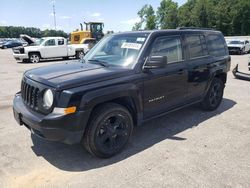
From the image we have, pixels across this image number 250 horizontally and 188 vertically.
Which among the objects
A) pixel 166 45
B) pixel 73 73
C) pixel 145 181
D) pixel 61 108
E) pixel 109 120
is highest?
pixel 166 45

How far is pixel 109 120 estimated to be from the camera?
3.80 meters

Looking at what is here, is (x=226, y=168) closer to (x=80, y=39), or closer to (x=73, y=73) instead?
(x=73, y=73)

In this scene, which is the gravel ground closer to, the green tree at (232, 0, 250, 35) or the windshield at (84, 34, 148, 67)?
the windshield at (84, 34, 148, 67)

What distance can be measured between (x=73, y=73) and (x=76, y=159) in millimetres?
1272

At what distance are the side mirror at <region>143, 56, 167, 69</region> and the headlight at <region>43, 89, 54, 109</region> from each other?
5.03 ft

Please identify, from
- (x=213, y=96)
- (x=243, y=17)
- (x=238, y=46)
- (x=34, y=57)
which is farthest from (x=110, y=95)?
(x=243, y=17)

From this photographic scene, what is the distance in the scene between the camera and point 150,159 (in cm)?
380

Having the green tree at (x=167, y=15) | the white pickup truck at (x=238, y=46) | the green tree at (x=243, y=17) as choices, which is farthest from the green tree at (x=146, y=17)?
the white pickup truck at (x=238, y=46)

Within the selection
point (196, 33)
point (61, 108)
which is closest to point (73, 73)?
point (61, 108)

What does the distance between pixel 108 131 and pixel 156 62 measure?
4.17ft

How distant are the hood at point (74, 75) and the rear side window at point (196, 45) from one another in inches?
69.0

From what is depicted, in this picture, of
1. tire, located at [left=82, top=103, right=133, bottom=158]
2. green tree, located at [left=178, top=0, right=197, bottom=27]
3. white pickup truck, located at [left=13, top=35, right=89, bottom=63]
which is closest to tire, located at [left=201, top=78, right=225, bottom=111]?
tire, located at [left=82, top=103, right=133, bottom=158]

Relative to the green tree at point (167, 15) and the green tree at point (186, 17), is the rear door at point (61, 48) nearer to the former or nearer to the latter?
the green tree at point (186, 17)

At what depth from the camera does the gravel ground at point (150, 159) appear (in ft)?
10.7
